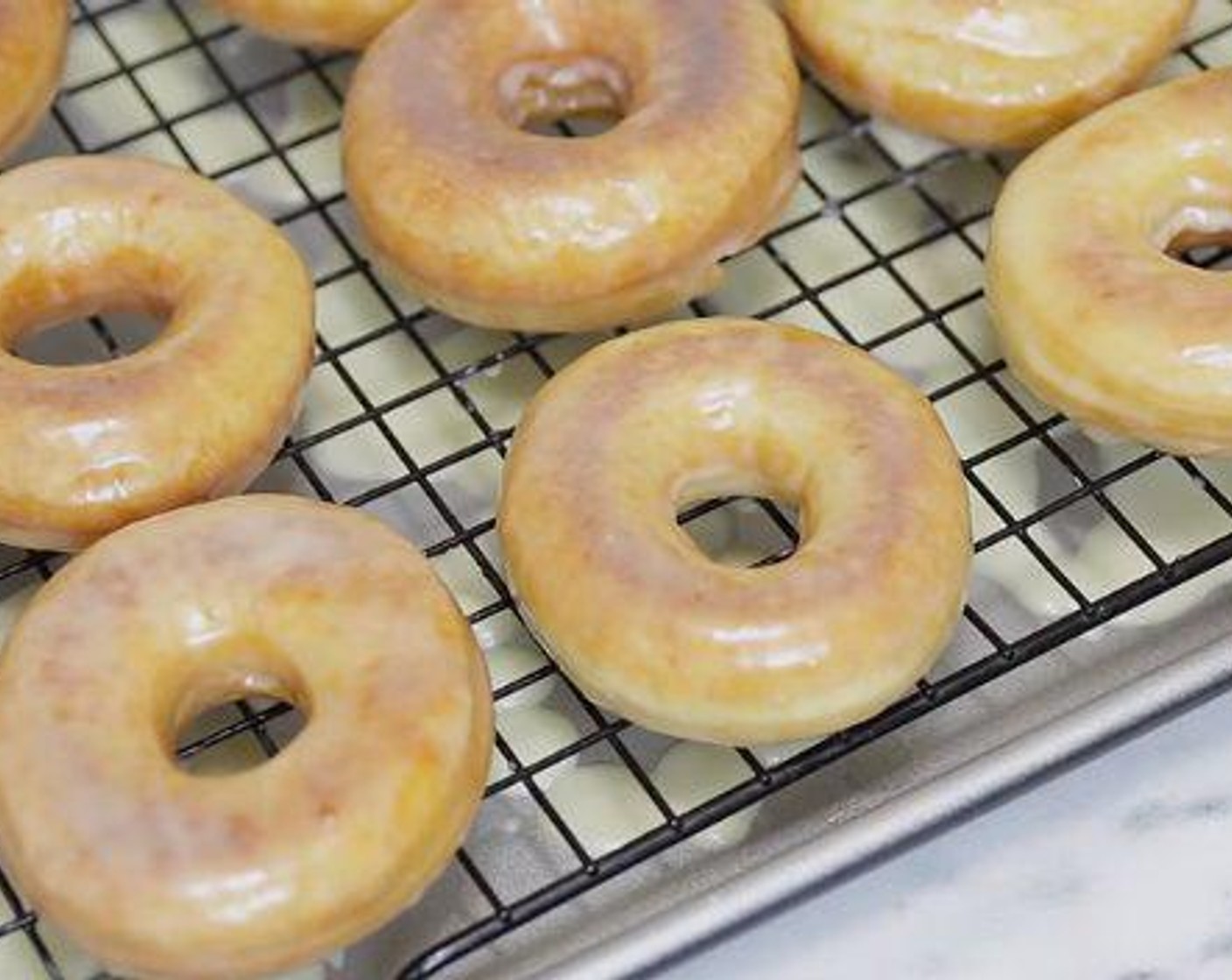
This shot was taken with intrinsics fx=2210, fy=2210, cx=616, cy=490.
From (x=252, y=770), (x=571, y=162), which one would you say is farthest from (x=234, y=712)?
(x=571, y=162)

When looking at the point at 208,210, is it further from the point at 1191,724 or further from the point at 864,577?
the point at 1191,724

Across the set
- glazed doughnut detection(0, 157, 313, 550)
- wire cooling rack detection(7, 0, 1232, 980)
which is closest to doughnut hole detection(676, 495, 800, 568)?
wire cooling rack detection(7, 0, 1232, 980)

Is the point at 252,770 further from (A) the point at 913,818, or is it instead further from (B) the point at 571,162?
(B) the point at 571,162

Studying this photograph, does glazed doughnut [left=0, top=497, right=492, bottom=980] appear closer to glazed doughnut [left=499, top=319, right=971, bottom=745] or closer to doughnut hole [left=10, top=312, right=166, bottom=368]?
glazed doughnut [left=499, top=319, right=971, bottom=745]

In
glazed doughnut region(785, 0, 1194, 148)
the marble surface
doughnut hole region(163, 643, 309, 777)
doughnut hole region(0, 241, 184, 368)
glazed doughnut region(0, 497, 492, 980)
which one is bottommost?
the marble surface

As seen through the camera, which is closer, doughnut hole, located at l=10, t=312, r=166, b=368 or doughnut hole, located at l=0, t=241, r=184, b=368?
doughnut hole, located at l=0, t=241, r=184, b=368
